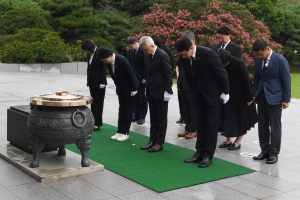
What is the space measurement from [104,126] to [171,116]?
1.86 metres

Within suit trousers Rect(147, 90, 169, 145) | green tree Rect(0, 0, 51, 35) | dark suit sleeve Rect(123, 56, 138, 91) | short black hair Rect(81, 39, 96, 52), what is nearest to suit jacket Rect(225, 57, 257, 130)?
suit trousers Rect(147, 90, 169, 145)

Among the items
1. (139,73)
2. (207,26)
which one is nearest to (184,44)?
(139,73)

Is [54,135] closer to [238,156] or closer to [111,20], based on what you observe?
[238,156]

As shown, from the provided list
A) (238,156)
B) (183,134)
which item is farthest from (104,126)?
(238,156)

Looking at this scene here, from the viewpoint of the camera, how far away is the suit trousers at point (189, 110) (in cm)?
755

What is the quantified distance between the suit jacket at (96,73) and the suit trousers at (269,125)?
2.68 metres

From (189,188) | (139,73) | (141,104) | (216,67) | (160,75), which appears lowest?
(189,188)

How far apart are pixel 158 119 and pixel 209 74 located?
1.19 metres

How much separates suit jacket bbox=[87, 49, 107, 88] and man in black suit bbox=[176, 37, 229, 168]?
2140 mm

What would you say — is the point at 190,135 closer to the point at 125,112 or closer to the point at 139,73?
the point at 125,112

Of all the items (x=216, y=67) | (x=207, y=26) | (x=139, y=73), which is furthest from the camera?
(x=207, y=26)

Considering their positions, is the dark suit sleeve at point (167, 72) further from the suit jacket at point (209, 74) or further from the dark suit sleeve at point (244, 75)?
the dark suit sleeve at point (244, 75)

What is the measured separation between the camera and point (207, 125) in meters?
5.86

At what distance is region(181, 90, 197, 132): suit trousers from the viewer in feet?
24.8
